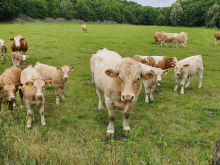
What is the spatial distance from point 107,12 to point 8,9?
4921 cm

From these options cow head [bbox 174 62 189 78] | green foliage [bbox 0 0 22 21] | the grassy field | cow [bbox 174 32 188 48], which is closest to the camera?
the grassy field

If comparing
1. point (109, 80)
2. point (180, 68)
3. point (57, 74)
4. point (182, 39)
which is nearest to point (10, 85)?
point (57, 74)

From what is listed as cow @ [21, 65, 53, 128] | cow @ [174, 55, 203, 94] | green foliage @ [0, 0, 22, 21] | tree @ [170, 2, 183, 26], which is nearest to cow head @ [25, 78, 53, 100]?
cow @ [21, 65, 53, 128]

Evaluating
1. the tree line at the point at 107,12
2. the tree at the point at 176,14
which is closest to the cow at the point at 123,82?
the tree line at the point at 107,12

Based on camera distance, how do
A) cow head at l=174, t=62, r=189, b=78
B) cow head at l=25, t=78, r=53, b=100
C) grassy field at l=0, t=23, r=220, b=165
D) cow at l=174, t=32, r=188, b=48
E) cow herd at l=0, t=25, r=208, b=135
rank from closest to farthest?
grassy field at l=0, t=23, r=220, b=165 < cow herd at l=0, t=25, r=208, b=135 < cow head at l=25, t=78, r=53, b=100 < cow head at l=174, t=62, r=189, b=78 < cow at l=174, t=32, r=188, b=48

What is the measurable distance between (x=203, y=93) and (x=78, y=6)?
8478 centimetres

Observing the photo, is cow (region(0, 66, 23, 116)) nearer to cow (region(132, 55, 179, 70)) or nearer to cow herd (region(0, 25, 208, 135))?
cow herd (region(0, 25, 208, 135))

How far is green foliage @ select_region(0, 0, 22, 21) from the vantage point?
167 ft

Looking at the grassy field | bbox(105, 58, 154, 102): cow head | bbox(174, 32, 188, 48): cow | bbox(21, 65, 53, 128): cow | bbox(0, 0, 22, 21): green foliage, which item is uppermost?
bbox(0, 0, 22, 21): green foliage

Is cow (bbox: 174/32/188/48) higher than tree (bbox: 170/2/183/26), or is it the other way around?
tree (bbox: 170/2/183/26)

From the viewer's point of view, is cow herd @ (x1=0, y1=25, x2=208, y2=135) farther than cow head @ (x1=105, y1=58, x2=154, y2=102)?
Yes

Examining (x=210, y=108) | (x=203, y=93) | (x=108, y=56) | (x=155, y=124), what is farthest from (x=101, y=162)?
(x=203, y=93)

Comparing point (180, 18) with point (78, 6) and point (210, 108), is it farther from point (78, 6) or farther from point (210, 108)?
point (210, 108)

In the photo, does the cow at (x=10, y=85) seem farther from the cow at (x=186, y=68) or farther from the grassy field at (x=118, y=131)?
the cow at (x=186, y=68)
